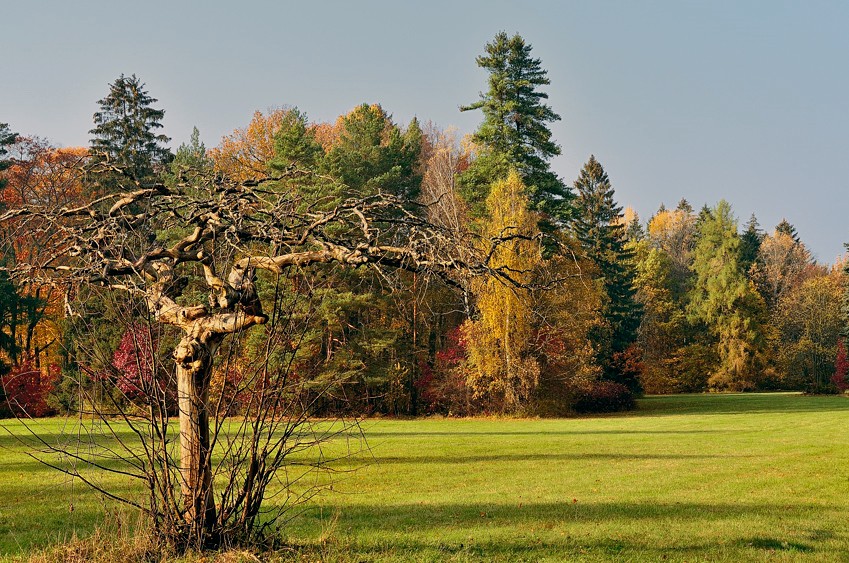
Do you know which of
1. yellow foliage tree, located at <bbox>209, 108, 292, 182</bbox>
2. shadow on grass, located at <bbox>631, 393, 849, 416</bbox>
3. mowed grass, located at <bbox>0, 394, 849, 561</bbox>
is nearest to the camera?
mowed grass, located at <bbox>0, 394, 849, 561</bbox>

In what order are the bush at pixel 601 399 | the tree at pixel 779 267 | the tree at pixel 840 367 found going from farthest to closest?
the tree at pixel 779 267
the tree at pixel 840 367
the bush at pixel 601 399

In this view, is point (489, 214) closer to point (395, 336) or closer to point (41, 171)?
point (395, 336)

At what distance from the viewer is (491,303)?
3291 cm

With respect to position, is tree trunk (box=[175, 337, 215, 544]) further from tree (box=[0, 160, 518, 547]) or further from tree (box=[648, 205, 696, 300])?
tree (box=[648, 205, 696, 300])

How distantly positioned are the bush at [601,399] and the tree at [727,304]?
52.9 feet

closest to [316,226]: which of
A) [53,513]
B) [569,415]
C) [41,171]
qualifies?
[53,513]

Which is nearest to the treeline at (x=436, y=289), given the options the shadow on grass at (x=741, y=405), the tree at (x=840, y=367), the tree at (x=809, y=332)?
the shadow on grass at (x=741, y=405)

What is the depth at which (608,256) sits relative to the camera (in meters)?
46.4

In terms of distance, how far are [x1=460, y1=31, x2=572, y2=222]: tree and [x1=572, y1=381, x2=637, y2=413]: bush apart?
7899mm

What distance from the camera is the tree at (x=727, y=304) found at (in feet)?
166

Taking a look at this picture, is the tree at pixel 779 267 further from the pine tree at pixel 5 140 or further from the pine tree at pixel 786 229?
the pine tree at pixel 5 140

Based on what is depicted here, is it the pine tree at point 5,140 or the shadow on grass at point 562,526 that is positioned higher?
the pine tree at point 5,140

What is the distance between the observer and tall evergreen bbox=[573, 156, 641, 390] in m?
43.2

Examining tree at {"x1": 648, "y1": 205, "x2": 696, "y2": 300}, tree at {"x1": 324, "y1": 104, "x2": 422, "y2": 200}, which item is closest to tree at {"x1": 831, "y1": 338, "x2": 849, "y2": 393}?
tree at {"x1": 648, "y1": 205, "x2": 696, "y2": 300}
